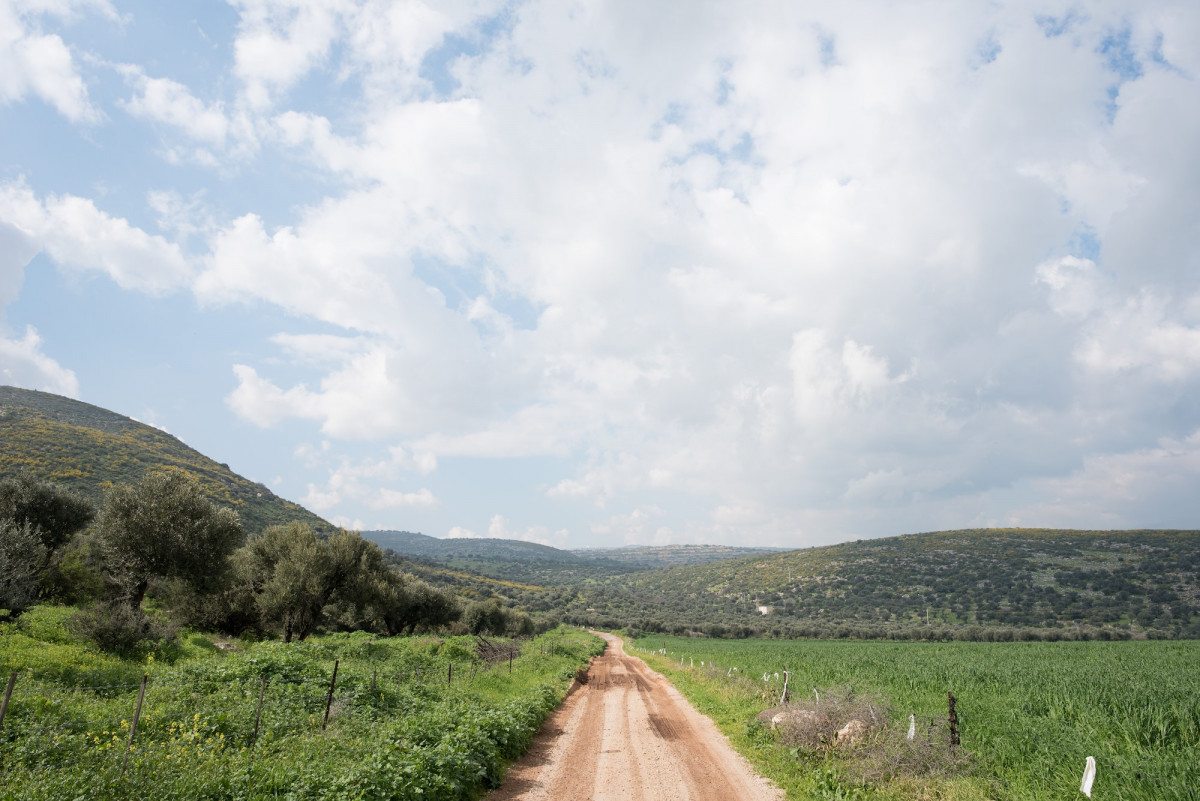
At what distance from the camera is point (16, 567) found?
18.8m

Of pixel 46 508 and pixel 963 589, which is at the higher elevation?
pixel 46 508

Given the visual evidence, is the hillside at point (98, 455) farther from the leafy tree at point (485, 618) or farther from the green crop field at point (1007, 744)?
the green crop field at point (1007, 744)

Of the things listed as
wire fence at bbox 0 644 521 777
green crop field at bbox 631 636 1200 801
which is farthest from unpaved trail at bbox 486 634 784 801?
wire fence at bbox 0 644 521 777

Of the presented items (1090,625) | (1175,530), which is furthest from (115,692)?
(1175,530)

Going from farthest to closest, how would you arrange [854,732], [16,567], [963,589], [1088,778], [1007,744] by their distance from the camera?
[963,589] < [16,567] < [854,732] < [1007,744] < [1088,778]

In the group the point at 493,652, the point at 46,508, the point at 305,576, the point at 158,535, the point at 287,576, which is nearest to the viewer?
the point at 158,535

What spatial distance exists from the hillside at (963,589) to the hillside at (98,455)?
240ft

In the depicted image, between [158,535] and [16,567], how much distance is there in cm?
752

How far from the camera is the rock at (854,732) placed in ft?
44.5

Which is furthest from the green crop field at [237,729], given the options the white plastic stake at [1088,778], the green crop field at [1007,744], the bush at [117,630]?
the white plastic stake at [1088,778]

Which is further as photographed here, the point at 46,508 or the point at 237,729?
the point at 46,508

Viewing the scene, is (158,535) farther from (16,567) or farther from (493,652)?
(493,652)

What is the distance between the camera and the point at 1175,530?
11706 centimetres

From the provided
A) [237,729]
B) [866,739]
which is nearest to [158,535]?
[237,729]
